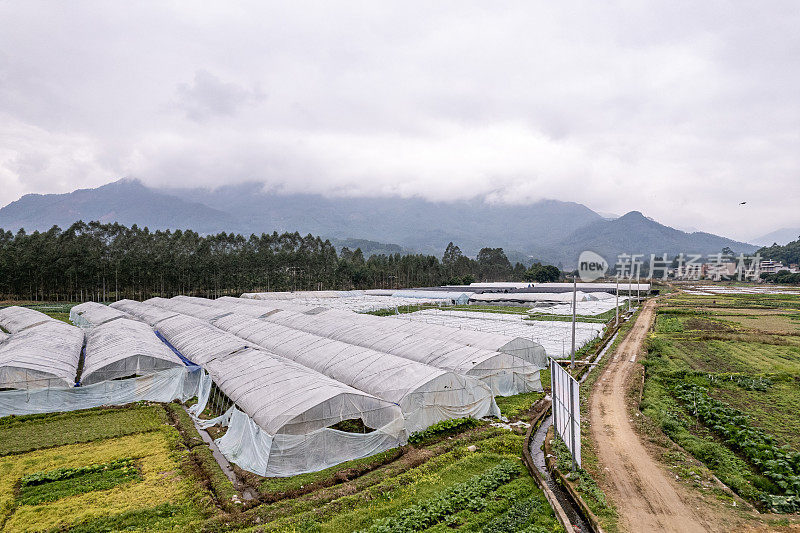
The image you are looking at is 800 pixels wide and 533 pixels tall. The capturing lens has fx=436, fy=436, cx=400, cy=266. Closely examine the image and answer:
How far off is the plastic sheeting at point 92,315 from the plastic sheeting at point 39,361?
9.53 metres

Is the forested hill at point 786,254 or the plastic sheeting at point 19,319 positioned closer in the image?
the plastic sheeting at point 19,319

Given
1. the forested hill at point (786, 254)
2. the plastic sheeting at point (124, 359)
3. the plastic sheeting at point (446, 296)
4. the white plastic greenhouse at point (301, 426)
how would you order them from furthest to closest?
the forested hill at point (786, 254), the plastic sheeting at point (446, 296), the plastic sheeting at point (124, 359), the white plastic greenhouse at point (301, 426)

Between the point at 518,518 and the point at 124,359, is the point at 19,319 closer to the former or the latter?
the point at 124,359

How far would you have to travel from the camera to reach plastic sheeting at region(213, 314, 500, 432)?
1499 cm

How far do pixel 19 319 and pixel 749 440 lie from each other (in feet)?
155

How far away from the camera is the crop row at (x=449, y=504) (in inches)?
369

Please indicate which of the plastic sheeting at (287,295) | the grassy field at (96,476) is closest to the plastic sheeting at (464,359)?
the grassy field at (96,476)

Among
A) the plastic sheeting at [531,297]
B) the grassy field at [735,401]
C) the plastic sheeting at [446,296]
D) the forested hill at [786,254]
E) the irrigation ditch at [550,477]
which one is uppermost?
the forested hill at [786,254]

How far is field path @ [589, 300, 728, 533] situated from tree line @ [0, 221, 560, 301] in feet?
210

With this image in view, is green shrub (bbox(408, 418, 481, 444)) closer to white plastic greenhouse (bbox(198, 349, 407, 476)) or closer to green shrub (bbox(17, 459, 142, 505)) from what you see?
white plastic greenhouse (bbox(198, 349, 407, 476))

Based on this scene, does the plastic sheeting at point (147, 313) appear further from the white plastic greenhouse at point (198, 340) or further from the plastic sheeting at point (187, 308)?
the white plastic greenhouse at point (198, 340)

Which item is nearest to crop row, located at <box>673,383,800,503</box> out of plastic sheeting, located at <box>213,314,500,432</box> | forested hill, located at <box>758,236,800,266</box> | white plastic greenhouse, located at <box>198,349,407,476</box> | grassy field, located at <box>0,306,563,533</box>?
grassy field, located at <box>0,306,563,533</box>

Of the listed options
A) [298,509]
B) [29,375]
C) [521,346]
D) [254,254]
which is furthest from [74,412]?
[254,254]

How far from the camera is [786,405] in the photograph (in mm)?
17609
